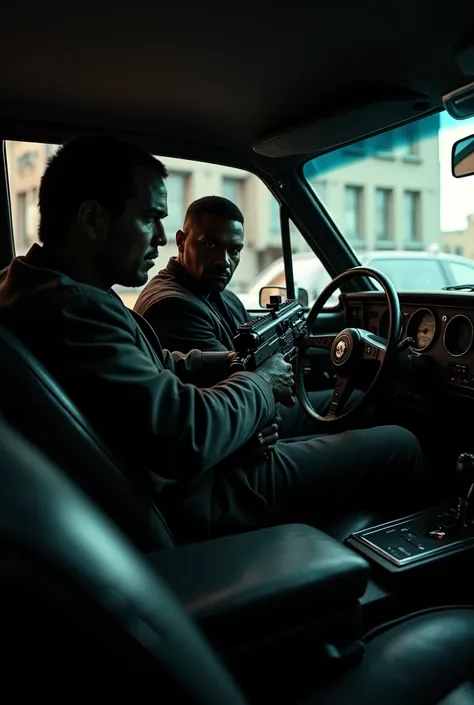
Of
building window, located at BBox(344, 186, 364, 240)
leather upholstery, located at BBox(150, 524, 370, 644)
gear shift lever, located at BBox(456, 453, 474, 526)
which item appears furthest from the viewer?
building window, located at BBox(344, 186, 364, 240)

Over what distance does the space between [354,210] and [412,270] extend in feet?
1.98

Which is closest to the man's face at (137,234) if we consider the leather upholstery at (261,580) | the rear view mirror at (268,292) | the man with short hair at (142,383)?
the man with short hair at (142,383)

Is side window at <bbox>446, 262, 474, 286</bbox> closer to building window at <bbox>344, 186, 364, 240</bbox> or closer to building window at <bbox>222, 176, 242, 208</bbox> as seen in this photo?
building window at <bbox>344, 186, 364, 240</bbox>

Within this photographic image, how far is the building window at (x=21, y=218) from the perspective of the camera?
2396 mm

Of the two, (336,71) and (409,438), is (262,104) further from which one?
(409,438)

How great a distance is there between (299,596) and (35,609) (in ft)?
1.80

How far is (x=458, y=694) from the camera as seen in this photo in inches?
40.2

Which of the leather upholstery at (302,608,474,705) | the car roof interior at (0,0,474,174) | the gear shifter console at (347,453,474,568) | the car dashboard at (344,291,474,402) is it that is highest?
the car roof interior at (0,0,474,174)

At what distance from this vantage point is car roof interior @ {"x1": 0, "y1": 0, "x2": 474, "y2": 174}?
5.54 ft

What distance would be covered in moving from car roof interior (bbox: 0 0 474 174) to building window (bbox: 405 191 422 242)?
5.82 feet

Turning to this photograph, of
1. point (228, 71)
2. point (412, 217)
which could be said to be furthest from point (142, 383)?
point (412, 217)

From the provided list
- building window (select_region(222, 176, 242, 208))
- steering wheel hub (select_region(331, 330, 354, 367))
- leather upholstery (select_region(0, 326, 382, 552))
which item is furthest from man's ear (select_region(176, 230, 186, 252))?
leather upholstery (select_region(0, 326, 382, 552))

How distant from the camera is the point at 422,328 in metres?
2.18

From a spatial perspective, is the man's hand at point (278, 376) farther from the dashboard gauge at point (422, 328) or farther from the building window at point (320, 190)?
the building window at point (320, 190)
